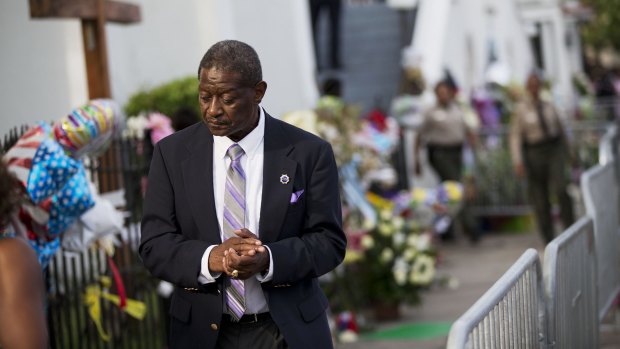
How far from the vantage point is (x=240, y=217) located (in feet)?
13.5

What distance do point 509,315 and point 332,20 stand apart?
46.1 feet

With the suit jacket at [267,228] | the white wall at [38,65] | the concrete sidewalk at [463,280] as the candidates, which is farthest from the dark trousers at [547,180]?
the suit jacket at [267,228]

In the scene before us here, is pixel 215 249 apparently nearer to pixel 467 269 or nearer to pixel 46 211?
pixel 46 211

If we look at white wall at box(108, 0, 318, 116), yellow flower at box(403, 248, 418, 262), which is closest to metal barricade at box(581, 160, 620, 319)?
yellow flower at box(403, 248, 418, 262)

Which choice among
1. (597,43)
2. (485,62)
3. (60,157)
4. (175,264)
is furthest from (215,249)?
(597,43)

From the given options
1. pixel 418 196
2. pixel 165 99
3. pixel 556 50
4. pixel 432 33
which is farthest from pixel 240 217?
pixel 556 50

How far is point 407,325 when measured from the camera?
9.84 meters

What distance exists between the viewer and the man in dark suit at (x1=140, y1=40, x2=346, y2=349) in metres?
4.04

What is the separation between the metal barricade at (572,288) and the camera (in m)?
5.19

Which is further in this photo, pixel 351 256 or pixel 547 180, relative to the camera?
pixel 547 180

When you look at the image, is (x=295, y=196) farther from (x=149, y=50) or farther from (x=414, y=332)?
(x=149, y=50)

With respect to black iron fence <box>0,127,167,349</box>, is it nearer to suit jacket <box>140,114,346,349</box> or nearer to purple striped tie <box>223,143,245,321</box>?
suit jacket <box>140,114,346,349</box>

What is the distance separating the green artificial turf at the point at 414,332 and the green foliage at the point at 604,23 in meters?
23.7

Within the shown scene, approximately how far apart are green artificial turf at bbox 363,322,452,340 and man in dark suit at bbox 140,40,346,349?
16.7 ft
